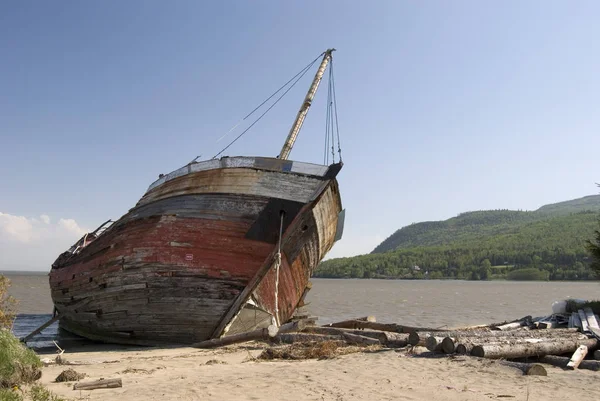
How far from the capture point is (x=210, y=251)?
1159cm

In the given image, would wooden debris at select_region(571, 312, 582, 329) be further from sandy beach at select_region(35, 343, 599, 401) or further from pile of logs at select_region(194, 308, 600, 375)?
sandy beach at select_region(35, 343, 599, 401)

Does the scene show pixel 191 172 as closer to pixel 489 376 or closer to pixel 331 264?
pixel 489 376

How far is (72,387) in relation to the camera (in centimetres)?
675

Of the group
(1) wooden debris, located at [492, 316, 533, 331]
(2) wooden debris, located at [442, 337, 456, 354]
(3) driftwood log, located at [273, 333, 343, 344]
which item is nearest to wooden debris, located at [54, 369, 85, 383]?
(3) driftwood log, located at [273, 333, 343, 344]

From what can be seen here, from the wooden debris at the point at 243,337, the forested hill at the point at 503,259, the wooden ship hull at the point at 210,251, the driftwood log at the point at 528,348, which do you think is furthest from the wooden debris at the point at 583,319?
the forested hill at the point at 503,259

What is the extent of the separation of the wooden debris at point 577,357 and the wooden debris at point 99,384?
24.3 feet

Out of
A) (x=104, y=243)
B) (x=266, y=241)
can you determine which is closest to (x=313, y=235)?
(x=266, y=241)

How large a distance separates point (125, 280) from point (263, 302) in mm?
3507

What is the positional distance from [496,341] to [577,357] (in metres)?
1.37

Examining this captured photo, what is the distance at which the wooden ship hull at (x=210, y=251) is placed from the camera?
37.9 feet

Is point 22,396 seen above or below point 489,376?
above

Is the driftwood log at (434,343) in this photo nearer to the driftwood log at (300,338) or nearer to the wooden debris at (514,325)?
the driftwood log at (300,338)

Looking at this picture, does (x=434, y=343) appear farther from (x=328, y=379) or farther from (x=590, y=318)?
(x=590, y=318)

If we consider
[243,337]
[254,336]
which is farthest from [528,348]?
[243,337]
